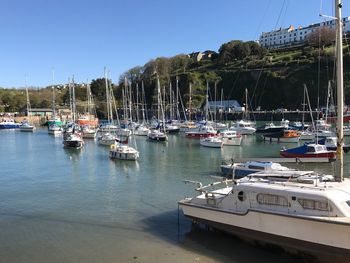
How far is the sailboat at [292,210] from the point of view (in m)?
15.9

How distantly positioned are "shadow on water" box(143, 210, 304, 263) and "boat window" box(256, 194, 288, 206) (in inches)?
76.6

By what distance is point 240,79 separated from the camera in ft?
552

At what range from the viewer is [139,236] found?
2016cm

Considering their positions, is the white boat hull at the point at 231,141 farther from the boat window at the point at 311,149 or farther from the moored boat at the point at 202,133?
the boat window at the point at 311,149

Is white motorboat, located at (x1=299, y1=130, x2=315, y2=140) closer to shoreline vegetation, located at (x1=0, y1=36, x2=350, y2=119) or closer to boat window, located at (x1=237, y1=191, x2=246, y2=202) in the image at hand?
boat window, located at (x1=237, y1=191, x2=246, y2=202)

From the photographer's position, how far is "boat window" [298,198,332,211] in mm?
16275

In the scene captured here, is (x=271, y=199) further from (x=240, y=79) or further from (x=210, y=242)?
(x=240, y=79)

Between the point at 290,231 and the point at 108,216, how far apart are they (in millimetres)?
11040

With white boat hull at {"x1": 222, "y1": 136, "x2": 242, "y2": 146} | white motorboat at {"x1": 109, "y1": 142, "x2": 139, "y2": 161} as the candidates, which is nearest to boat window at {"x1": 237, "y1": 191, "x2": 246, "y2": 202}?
white motorboat at {"x1": 109, "y1": 142, "x2": 139, "y2": 161}

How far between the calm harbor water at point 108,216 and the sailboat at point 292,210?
0.97 m

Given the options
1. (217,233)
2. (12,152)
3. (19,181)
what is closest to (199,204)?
(217,233)

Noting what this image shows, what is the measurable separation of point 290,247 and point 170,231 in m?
6.16

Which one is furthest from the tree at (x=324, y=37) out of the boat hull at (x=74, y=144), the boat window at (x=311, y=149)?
the boat window at (x=311, y=149)

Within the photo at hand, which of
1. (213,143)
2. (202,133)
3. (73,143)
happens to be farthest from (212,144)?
(73,143)
